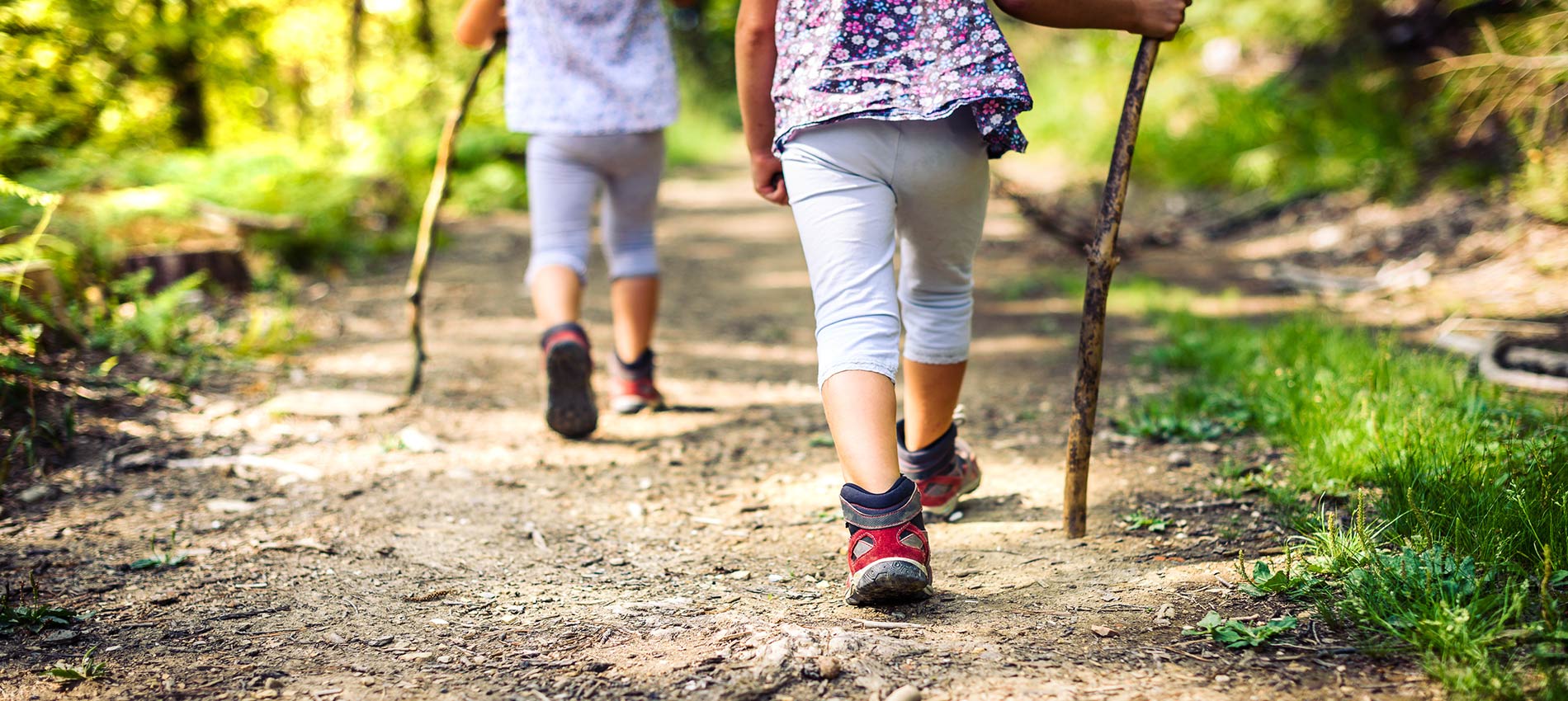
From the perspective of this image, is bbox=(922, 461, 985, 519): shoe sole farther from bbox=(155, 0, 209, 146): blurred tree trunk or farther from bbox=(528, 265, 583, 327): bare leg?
bbox=(155, 0, 209, 146): blurred tree trunk

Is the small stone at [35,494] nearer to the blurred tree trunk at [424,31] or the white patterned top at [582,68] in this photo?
the white patterned top at [582,68]

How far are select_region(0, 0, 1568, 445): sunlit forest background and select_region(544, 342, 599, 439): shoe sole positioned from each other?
1458 mm

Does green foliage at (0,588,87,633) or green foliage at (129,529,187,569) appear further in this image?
green foliage at (129,529,187,569)

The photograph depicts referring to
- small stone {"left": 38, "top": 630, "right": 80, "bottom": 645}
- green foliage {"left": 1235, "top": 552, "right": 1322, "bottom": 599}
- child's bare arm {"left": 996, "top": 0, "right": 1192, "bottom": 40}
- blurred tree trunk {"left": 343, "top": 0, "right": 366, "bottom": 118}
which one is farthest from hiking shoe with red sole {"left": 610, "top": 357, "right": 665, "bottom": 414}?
blurred tree trunk {"left": 343, "top": 0, "right": 366, "bottom": 118}

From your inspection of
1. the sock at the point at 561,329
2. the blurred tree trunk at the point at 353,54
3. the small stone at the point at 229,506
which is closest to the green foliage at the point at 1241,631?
the sock at the point at 561,329

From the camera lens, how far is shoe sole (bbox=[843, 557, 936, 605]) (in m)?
1.96

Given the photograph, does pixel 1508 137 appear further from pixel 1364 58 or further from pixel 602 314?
pixel 602 314

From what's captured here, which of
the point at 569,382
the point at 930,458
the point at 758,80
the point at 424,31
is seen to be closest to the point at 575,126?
the point at 569,382

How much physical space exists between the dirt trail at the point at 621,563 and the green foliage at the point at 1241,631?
0.04 m

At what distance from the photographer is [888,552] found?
1.98m

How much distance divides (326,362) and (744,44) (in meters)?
2.93

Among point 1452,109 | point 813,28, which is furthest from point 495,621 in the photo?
point 1452,109

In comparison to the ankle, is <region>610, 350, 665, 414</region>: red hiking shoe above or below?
below

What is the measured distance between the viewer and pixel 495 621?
211 cm
